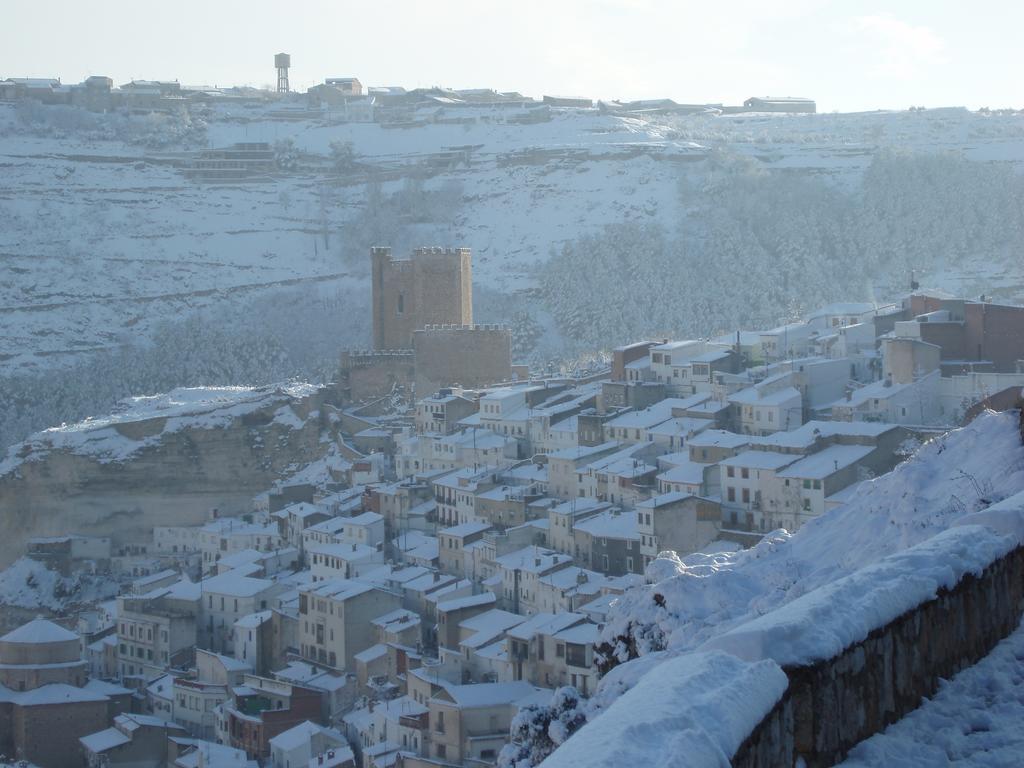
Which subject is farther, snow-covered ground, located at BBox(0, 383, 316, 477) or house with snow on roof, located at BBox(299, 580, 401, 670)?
snow-covered ground, located at BBox(0, 383, 316, 477)

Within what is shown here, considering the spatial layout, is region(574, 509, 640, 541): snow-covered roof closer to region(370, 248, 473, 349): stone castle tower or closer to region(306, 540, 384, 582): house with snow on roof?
region(306, 540, 384, 582): house with snow on roof

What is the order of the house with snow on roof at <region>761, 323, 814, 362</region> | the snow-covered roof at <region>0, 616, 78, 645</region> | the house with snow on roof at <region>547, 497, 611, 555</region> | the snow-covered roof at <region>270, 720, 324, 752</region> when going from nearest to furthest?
the snow-covered roof at <region>270, 720, 324, 752</region> → the house with snow on roof at <region>547, 497, 611, 555</region> → the snow-covered roof at <region>0, 616, 78, 645</region> → the house with snow on roof at <region>761, 323, 814, 362</region>

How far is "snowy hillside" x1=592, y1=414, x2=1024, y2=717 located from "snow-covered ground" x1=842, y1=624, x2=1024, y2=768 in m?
3.39

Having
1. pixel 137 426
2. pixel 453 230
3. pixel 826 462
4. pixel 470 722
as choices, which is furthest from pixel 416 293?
pixel 453 230

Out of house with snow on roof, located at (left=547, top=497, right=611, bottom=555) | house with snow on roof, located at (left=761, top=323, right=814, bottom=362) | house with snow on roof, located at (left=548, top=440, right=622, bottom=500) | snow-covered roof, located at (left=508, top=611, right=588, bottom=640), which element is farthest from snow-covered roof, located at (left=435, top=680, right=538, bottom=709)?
house with snow on roof, located at (left=761, top=323, right=814, bottom=362)

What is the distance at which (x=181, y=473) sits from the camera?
35062 millimetres

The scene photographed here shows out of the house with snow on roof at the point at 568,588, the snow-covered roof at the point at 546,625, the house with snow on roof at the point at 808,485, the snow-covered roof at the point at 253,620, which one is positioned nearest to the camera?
the snow-covered roof at the point at 546,625

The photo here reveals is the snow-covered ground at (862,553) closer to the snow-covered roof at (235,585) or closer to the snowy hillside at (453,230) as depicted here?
the snow-covered roof at (235,585)

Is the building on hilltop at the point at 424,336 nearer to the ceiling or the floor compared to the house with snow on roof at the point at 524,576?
nearer to the ceiling

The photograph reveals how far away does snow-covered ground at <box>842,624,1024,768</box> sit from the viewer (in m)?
4.70

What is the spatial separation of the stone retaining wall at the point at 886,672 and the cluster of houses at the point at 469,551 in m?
13.9

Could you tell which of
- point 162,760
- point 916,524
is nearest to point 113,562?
point 162,760

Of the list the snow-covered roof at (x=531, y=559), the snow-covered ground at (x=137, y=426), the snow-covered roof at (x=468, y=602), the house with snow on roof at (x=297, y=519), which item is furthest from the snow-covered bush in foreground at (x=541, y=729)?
the snow-covered ground at (x=137, y=426)

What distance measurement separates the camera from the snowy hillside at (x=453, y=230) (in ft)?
183
